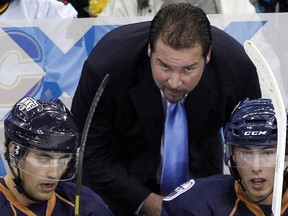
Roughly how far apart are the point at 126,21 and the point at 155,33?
2.37 ft

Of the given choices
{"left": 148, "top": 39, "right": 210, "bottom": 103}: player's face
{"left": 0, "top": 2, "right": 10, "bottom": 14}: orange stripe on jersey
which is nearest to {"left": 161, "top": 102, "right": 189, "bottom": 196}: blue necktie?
{"left": 148, "top": 39, "right": 210, "bottom": 103}: player's face

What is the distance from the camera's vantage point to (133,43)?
2.91 m

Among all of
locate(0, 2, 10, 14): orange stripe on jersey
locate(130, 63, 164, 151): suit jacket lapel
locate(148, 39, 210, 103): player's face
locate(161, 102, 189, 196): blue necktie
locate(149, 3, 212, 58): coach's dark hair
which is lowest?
locate(161, 102, 189, 196): blue necktie

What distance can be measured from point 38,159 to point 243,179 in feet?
1.71

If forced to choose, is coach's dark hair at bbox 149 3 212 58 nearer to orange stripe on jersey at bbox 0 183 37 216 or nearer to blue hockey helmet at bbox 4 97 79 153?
blue hockey helmet at bbox 4 97 79 153

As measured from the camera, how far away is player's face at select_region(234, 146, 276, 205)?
8.41 ft

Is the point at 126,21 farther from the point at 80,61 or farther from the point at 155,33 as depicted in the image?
the point at 155,33

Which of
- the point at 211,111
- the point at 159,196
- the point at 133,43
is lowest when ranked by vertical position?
the point at 159,196

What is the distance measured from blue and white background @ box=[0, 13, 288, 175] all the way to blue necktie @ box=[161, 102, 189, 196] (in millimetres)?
576

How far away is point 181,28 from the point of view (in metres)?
2.67

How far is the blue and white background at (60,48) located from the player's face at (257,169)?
2.79 feet

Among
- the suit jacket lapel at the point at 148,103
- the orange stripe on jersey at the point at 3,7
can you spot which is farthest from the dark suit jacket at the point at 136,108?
the orange stripe on jersey at the point at 3,7

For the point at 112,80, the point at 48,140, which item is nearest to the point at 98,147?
the point at 112,80

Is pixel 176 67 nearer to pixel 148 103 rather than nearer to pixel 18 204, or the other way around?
pixel 148 103
